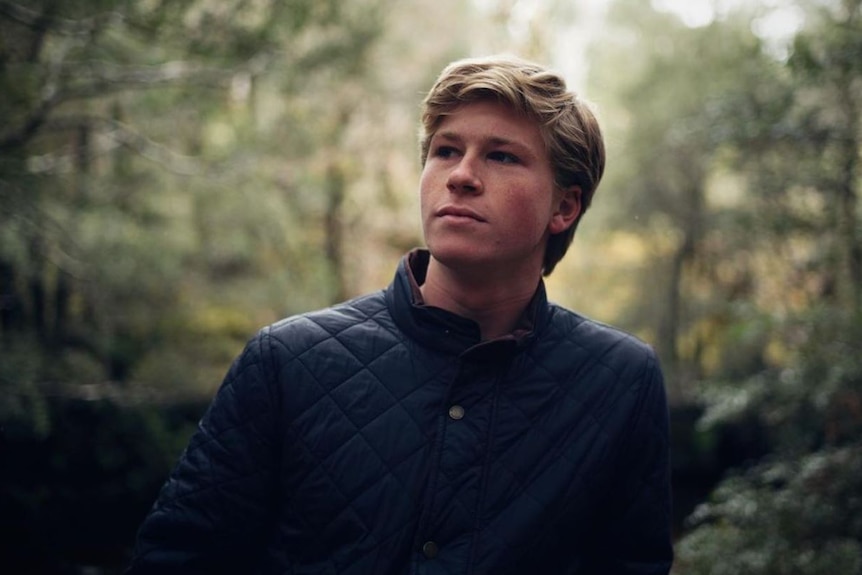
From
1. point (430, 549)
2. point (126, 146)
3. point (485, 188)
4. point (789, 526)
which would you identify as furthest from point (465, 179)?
point (126, 146)

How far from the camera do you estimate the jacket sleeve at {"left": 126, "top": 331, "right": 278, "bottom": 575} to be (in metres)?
1.63

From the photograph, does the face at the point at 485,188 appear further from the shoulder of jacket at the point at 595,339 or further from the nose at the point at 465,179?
the shoulder of jacket at the point at 595,339

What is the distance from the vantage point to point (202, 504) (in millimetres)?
1638

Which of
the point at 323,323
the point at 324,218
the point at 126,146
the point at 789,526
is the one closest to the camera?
the point at 323,323

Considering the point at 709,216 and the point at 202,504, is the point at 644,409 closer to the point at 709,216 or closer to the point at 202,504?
the point at 202,504

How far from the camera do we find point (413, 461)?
1644mm

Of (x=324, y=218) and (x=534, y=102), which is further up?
(x=534, y=102)

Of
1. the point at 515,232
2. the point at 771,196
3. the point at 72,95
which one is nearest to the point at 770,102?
the point at 771,196

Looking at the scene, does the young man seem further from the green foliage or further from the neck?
the green foliage

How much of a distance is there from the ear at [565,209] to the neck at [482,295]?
16cm

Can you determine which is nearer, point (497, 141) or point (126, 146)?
point (497, 141)

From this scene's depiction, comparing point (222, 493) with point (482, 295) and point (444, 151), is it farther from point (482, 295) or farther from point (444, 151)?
point (444, 151)

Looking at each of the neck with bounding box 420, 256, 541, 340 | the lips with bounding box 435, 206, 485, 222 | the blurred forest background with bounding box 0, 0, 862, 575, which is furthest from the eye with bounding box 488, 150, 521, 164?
the blurred forest background with bounding box 0, 0, 862, 575

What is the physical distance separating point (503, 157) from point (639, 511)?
0.88 meters
